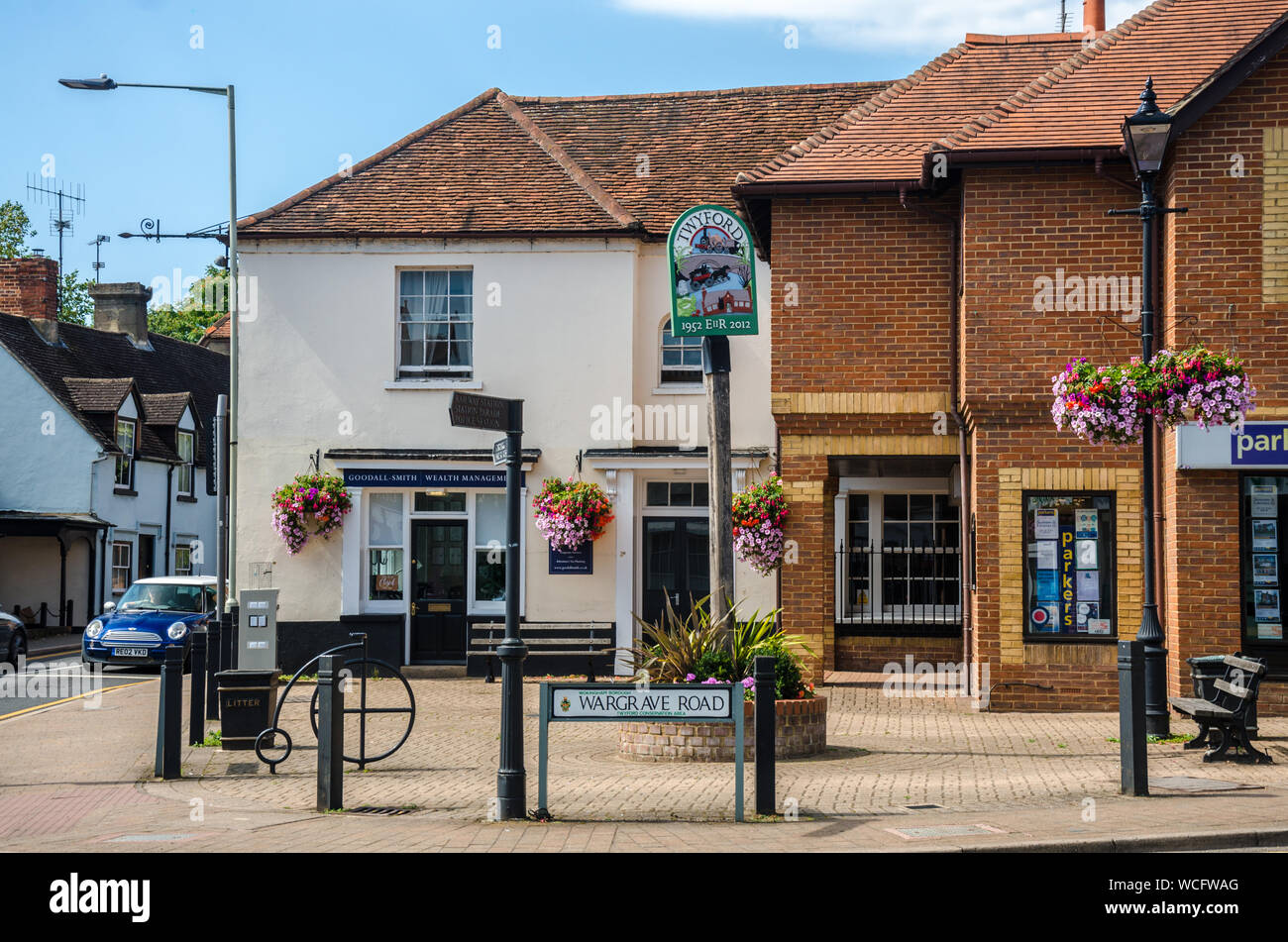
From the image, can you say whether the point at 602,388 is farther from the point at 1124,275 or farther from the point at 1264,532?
the point at 1264,532

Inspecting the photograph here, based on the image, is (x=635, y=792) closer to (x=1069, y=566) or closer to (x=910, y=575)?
(x=1069, y=566)

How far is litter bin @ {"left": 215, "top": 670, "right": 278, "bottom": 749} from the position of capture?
44.1 ft

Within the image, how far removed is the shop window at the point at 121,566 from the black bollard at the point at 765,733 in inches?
1266

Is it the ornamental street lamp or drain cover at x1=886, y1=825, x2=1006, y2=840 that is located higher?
the ornamental street lamp

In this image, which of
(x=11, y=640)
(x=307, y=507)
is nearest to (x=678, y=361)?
(x=307, y=507)

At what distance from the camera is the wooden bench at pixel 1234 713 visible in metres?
11.8

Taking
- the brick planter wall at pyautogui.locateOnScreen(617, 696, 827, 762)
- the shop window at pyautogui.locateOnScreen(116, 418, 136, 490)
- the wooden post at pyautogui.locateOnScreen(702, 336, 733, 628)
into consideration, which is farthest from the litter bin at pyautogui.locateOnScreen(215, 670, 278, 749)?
the shop window at pyautogui.locateOnScreen(116, 418, 136, 490)

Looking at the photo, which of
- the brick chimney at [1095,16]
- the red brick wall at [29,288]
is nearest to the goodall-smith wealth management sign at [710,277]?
the brick chimney at [1095,16]

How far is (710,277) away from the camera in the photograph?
42.7ft

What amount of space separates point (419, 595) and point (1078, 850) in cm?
1536

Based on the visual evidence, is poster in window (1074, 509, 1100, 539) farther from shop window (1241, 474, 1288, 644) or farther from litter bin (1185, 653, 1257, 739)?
litter bin (1185, 653, 1257, 739)

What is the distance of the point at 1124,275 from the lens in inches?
635

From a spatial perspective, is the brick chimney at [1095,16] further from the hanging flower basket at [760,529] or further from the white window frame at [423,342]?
the white window frame at [423,342]

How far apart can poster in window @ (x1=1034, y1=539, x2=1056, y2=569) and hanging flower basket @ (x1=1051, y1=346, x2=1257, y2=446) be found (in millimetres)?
3445
